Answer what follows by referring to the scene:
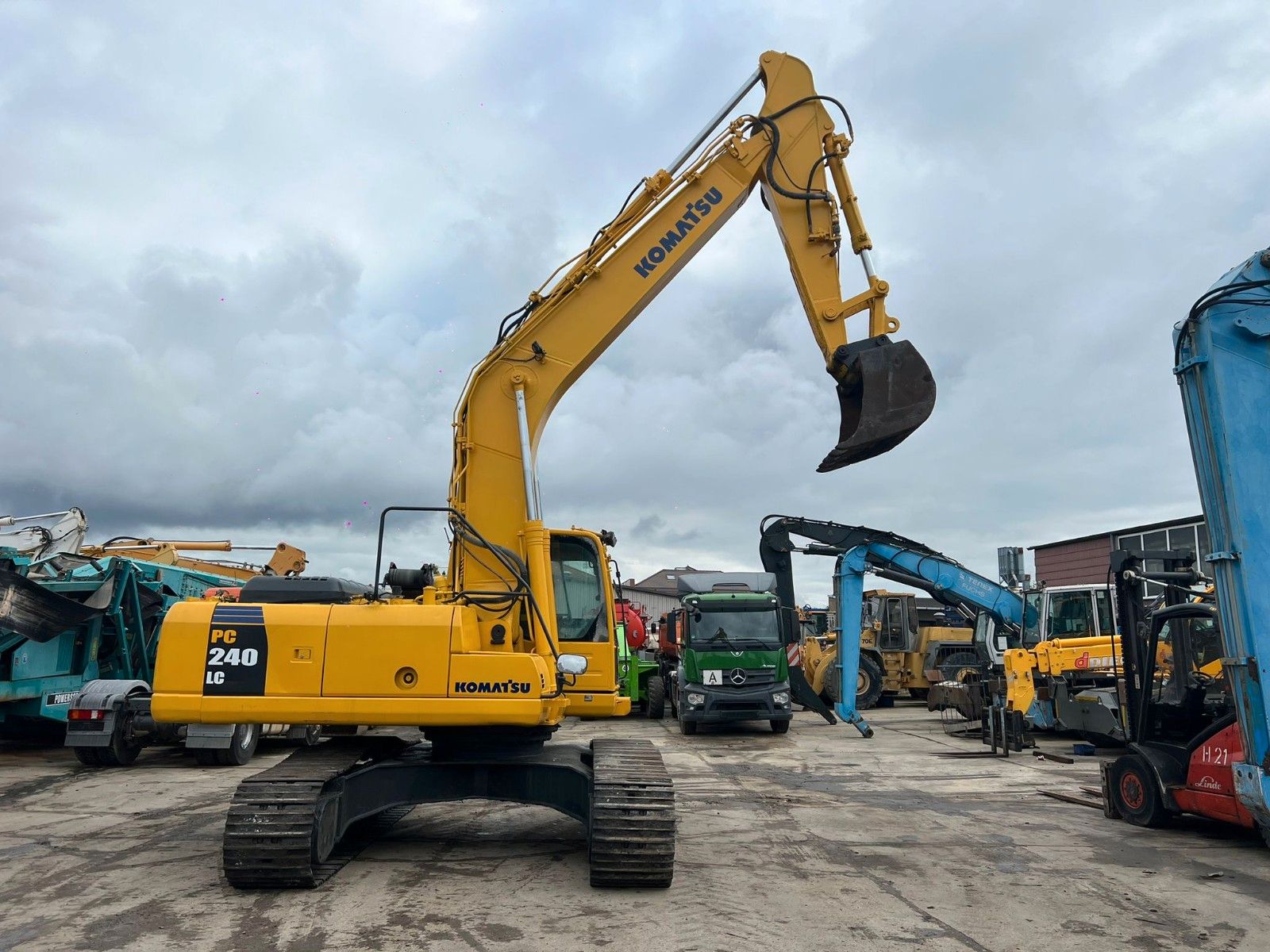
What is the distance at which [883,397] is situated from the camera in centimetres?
737

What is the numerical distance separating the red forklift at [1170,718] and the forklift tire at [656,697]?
39.9ft

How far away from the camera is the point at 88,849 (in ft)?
23.6

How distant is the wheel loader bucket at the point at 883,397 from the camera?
7.34 metres

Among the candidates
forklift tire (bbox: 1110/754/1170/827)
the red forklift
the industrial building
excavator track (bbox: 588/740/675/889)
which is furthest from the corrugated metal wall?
excavator track (bbox: 588/740/675/889)

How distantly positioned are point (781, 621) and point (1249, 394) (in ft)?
35.6

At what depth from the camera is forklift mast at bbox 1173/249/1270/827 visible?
6.23m

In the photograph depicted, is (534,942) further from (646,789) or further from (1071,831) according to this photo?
(1071,831)

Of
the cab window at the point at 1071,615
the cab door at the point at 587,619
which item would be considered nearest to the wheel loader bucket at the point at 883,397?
the cab door at the point at 587,619

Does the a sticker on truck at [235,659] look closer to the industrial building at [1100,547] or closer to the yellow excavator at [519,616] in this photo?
the yellow excavator at [519,616]

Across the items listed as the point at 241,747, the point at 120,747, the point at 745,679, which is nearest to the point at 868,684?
the point at 745,679

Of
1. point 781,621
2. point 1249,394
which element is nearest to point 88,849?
point 1249,394

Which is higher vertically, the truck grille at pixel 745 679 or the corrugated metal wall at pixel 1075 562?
the corrugated metal wall at pixel 1075 562

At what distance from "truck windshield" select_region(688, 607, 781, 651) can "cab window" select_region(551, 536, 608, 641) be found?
9.59 meters

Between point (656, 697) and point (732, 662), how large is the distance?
4.49m
